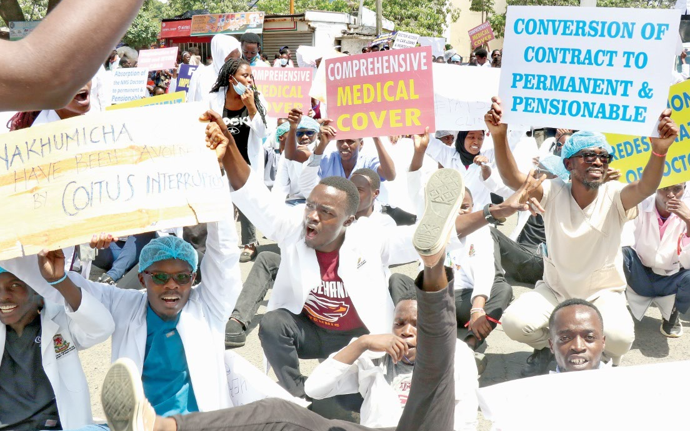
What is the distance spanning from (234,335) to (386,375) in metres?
1.79

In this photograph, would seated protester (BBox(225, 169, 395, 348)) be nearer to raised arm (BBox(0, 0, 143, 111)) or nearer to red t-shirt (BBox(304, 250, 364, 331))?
red t-shirt (BBox(304, 250, 364, 331))

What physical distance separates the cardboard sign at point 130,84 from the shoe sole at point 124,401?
732 cm

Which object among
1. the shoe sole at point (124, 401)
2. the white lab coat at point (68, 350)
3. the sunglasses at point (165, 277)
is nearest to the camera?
the shoe sole at point (124, 401)

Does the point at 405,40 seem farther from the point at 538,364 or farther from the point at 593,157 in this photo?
the point at 538,364

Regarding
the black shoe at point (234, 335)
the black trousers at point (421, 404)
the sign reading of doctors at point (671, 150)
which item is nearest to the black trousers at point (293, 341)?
the black shoe at point (234, 335)

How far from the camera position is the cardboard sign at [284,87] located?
7831 mm

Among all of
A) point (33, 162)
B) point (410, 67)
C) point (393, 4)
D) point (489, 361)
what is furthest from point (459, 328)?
point (393, 4)

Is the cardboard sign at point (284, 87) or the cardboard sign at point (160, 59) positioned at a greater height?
the cardboard sign at point (284, 87)

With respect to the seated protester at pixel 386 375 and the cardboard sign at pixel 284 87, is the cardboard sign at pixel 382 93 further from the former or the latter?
the cardboard sign at pixel 284 87

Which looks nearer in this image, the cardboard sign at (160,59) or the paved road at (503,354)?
the paved road at (503,354)

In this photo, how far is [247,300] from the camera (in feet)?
16.5

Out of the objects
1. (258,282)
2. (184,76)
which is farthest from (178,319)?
(184,76)

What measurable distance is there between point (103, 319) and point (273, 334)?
1042 millimetres

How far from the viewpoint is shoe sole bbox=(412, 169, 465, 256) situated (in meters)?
2.39
